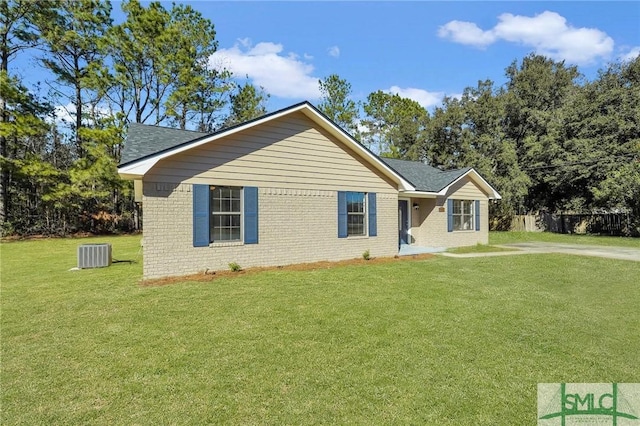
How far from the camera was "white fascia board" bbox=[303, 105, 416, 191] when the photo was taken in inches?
424

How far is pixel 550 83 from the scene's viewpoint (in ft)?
94.6

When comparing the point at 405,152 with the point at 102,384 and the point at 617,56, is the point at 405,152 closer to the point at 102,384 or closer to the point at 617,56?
the point at 617,56

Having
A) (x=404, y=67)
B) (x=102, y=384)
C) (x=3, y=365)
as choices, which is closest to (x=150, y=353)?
(x=102, y=384)

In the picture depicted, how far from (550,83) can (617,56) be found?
4.44 metres

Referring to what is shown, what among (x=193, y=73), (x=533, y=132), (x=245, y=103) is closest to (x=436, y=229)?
(x=533, y=132)

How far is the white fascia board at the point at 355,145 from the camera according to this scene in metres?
10.8

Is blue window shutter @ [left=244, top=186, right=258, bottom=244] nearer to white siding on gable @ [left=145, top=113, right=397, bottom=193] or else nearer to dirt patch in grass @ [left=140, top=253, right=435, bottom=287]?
white siding on gable @ [left=145, top=113, right=397, bottom=193]

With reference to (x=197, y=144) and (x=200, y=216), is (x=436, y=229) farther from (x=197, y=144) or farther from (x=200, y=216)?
(x=197, y=144)

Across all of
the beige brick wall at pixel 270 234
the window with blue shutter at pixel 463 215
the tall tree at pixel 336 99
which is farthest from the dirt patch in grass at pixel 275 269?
the tall tree at pixel 336 99

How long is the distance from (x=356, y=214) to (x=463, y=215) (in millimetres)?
7400

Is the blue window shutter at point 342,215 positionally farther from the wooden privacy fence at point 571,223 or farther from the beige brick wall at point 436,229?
the wooden privacy fence at point 571,223

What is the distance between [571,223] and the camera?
26125mm

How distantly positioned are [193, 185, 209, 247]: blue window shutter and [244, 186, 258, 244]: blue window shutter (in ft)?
3.60

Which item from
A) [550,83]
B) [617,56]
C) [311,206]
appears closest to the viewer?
[311,206]
